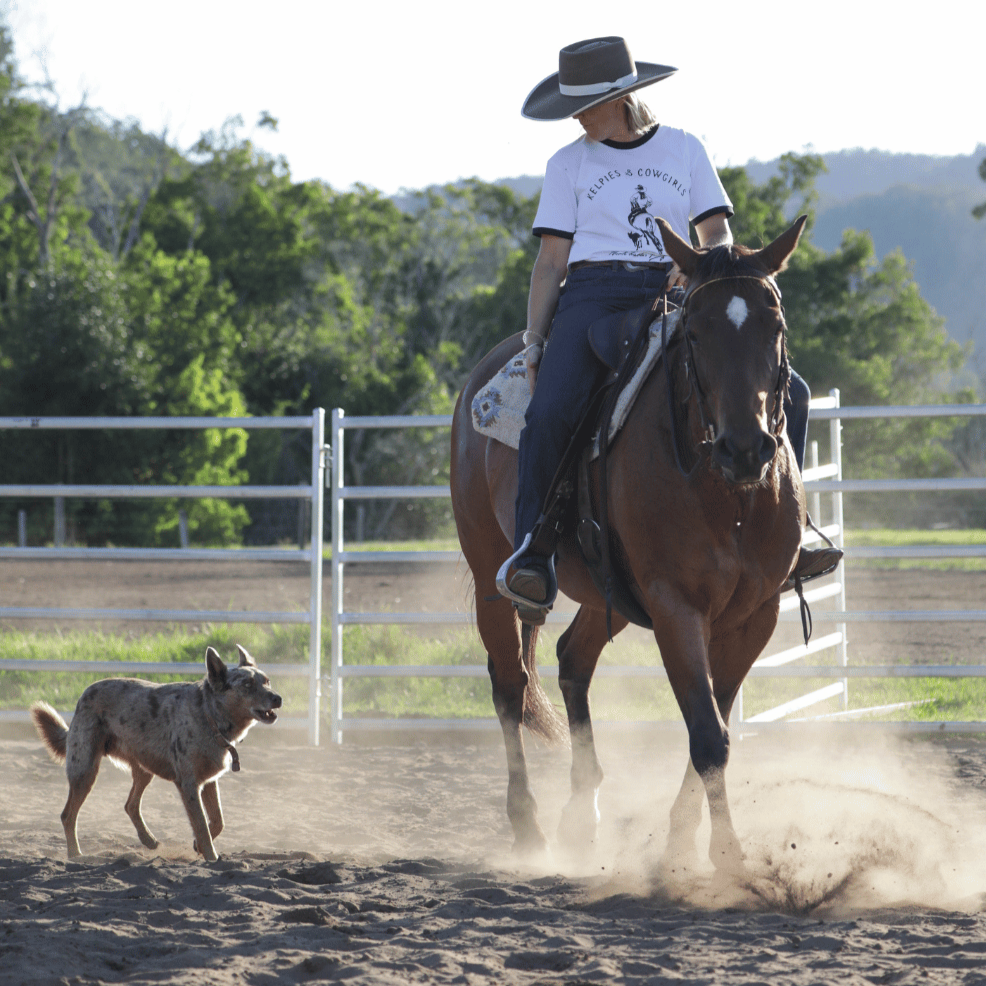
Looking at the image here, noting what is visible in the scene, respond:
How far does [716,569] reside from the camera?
3.75 metres

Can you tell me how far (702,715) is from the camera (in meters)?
3.69

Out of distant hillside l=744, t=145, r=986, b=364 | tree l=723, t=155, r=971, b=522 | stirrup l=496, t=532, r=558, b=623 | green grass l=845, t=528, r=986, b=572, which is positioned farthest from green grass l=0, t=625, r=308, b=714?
distant hillside l=744, t=145, r=986, b=364

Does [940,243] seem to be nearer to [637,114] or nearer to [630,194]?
[637,114]

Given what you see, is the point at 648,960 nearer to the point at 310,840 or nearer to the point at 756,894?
the point at 756,894

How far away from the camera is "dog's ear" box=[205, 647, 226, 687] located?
4.75m

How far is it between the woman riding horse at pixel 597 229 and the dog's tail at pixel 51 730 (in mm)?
2283

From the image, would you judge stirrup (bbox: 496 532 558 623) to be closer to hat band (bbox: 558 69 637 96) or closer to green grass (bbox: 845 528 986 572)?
hat band (bbox: 558 69 637 96)

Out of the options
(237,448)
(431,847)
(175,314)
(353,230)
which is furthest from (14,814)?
(353,230)

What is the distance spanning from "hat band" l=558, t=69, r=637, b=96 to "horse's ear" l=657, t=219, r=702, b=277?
90 centimetres

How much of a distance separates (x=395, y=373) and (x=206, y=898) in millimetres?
33777

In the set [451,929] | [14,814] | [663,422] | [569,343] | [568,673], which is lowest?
[14,814]

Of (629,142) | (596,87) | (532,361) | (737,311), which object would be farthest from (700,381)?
(596,87)

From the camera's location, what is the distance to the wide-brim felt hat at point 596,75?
4.30 metres

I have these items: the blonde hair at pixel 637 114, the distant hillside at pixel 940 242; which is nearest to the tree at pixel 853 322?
the blonde hair at pixel 637 114
